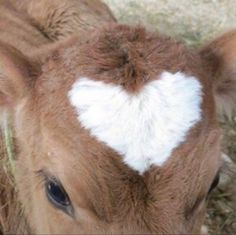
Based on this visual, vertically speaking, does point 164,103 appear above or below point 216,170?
above

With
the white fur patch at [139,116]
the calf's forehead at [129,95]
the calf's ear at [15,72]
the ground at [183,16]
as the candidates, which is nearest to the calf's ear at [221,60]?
the calf's forehead at [129,95]

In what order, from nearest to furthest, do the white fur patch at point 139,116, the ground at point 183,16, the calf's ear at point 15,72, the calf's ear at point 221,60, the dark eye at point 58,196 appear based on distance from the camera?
the white fur patch at point 139,116 → the dark eye at point 58,196 → the calf's ear at point 15,72 → the calf's ear at point 221,60 → the ground at point 183,16

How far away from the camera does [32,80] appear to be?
3490 millimetres

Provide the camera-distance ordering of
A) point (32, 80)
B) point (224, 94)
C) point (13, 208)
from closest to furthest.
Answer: point (32, 80)
point (224, 94)
point (13, 208)

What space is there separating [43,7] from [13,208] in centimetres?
227

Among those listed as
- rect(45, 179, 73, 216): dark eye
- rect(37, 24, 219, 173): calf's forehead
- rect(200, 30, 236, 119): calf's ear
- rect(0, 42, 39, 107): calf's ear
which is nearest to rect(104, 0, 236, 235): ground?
rect(200, 30, 236, 119): calf's ear

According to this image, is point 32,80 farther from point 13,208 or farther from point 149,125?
point 13,208

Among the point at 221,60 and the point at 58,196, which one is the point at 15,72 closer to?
the point at 58,196

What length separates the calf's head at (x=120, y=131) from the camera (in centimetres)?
305

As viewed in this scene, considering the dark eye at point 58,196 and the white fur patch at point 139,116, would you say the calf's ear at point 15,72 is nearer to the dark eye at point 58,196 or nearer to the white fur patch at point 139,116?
the white fur patch at point 139,116

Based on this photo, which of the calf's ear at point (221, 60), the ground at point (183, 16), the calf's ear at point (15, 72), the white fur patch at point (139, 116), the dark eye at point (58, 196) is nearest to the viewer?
the white fur patch at point (139, 116)

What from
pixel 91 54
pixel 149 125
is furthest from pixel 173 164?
pixel 91 54

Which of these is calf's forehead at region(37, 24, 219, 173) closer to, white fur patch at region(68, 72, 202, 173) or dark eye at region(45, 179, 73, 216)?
white fur patch at region(68, 72, 202, 173)

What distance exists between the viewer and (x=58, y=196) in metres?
3.29
